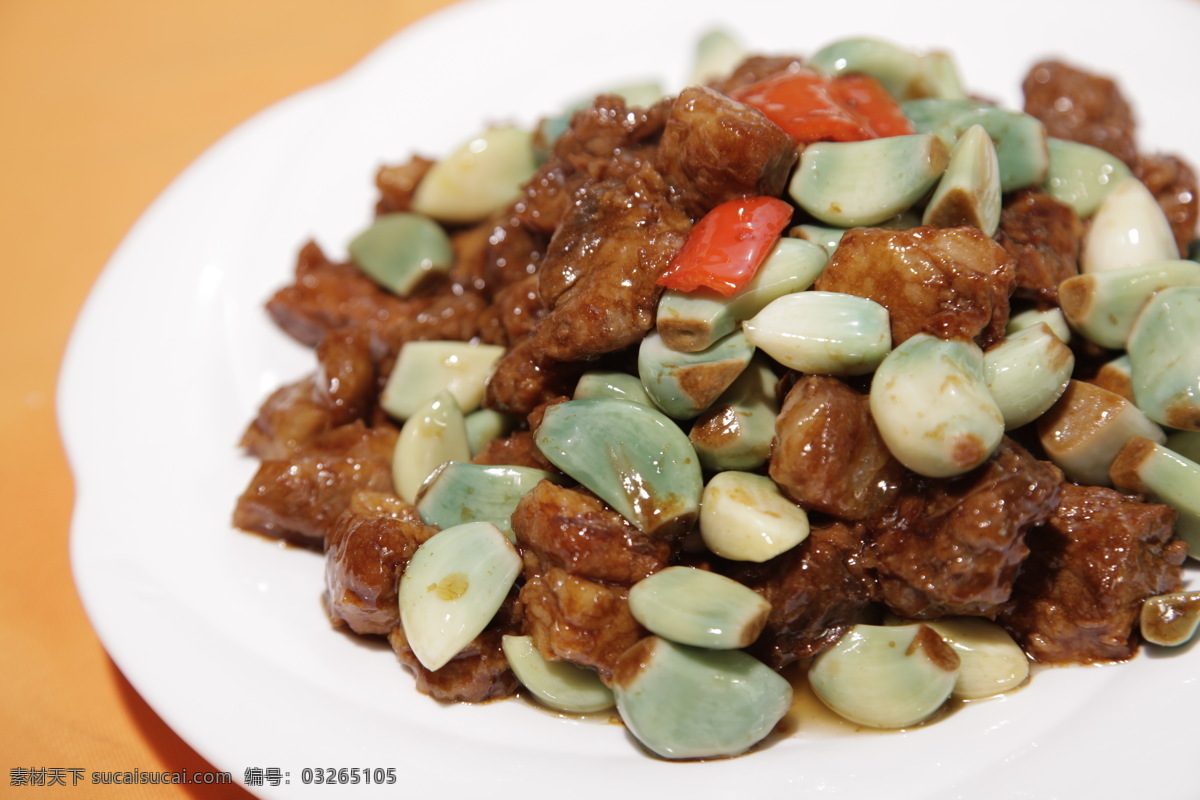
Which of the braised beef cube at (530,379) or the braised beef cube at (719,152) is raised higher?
the braised beef cube at (719,152)

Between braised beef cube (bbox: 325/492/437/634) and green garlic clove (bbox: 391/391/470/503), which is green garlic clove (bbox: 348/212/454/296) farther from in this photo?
braised beef cube (bbox: 325/492/437/634)

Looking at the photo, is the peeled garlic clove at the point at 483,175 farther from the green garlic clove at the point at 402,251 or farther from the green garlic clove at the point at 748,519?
the green garlic clove at the point at 748,519

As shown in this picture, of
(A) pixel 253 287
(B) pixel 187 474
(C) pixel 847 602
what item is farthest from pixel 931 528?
(A) pixel 253 287

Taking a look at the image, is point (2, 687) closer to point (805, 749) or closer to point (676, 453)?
point (676, 453)

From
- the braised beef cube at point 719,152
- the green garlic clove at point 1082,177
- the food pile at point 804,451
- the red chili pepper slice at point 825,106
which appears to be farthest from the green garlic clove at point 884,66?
the braised beef cube at point 719,152

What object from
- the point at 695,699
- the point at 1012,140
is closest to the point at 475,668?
the point at 695,699

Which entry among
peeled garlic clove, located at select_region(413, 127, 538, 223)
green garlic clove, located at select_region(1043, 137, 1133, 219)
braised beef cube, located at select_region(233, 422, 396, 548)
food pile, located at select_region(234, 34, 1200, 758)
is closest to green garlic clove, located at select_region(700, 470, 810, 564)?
food pile, located at select_region(234, 34, 1200, 758)

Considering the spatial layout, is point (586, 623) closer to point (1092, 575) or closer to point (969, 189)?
point (1092, 575)
